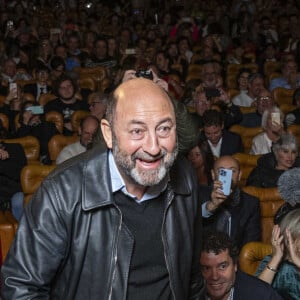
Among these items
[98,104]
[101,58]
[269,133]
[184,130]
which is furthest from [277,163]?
[101,58]

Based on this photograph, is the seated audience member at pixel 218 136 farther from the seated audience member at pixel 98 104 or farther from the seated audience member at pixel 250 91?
the seated audience member at pixel 250 91

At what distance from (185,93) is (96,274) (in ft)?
15.8

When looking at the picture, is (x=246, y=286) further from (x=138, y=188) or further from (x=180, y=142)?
(x=138, y=188)

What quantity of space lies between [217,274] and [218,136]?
8.56 feet

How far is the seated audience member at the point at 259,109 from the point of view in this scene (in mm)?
6000

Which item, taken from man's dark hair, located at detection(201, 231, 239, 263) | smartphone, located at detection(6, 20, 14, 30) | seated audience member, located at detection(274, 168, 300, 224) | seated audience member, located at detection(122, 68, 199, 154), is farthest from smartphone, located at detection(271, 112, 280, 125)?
smartphone, located at detection(6, 20, 14, 30)

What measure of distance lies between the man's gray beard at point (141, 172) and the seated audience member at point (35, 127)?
3.75m

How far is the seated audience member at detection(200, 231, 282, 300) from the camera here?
2545 mm

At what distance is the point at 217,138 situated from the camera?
5090mm

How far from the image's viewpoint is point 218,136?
5.09m

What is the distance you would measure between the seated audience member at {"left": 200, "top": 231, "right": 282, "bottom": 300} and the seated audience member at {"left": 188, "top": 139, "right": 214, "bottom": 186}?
52.7 inches

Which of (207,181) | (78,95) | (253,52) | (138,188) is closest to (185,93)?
(78,95)

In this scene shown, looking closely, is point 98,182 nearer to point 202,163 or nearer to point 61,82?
point 202,163

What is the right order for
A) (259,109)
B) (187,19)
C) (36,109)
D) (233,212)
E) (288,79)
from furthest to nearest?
(187,19) → (288,79) → (259,109) → (36,109) → (233,212)
